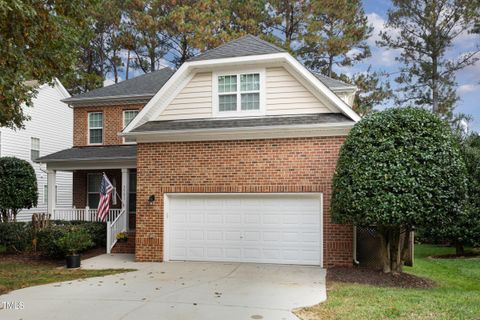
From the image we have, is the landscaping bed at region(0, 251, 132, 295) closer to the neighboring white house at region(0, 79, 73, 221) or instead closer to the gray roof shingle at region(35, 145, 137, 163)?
the gray roof shingle at region(35, 145, 137, 163)

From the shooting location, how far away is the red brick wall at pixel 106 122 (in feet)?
61.2

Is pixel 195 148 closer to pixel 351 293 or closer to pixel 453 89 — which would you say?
pixel 351 293

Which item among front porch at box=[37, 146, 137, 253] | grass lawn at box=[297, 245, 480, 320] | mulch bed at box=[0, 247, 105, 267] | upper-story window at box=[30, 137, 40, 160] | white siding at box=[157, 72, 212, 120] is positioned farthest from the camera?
upper-story window at box=[30, 137, 40, 160]

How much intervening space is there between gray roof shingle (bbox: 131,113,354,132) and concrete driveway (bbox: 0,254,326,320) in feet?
12.5

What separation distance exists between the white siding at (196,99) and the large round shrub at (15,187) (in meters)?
8.85

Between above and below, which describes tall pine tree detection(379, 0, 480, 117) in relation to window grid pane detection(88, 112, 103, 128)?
above

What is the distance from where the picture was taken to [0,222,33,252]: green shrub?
1498 cm

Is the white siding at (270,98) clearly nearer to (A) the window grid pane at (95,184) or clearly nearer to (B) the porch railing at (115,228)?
(B) the porch railing at (115,228)

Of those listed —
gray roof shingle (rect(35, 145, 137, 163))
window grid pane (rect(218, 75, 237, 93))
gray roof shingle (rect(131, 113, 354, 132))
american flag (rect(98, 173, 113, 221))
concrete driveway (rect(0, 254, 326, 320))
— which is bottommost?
concrete driveway (rect(0, 254, 326, 320))

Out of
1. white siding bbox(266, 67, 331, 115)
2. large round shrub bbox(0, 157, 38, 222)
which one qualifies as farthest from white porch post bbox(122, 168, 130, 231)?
white siding bbox(266, 67, 331, 115)

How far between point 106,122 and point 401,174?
13.4 meters

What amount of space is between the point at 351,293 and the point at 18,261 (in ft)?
34.5

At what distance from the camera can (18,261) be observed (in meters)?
13.6

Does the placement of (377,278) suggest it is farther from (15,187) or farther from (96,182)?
(15,187)
